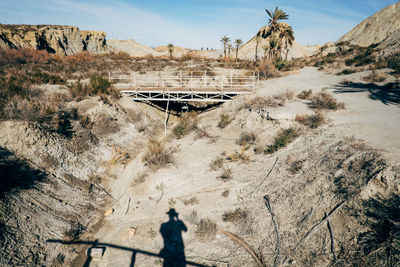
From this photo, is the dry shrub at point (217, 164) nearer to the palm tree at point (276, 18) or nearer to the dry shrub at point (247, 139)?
the dry shrub at point (247, 139)

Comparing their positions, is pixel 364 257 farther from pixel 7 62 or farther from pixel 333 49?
pixel 333 49

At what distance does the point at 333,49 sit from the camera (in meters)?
42.5

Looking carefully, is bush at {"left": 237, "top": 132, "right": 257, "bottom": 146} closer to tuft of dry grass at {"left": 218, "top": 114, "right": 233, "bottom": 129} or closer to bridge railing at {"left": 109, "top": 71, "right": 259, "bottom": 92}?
tuft of dry grass at {"left": 218, "top": 114, "right": 233, "bottom": 129}

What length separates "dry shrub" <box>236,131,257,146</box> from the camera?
1310 cm

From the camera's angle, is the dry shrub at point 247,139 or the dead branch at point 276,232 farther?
the dry shrub at point 247,139

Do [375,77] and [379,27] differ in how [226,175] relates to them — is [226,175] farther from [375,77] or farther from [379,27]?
[379,27]

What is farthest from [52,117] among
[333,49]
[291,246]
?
[333,49]

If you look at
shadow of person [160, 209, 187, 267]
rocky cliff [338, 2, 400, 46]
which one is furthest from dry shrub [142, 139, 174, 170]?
rocky cliff [338, 2, 400, 46]

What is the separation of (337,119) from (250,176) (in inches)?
266

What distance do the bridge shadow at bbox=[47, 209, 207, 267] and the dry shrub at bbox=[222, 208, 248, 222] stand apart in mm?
1822

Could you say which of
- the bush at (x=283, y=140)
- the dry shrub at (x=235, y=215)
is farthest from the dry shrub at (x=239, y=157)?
the dry shrub at (x=235, y=215)

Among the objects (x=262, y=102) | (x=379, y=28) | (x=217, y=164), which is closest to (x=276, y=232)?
(x=217, y=164)

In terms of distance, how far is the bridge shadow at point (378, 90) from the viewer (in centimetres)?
1395

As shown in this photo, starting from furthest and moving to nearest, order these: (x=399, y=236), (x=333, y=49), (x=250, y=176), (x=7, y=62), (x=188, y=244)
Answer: (x=333, y=49), (x=7, y=62), (x=250, y=176), (x=188, y=244), (x=399, y=236)
